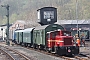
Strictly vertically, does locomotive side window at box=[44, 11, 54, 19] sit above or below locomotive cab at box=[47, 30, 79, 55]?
above

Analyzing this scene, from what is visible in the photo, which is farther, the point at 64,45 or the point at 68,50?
the point at 64,45

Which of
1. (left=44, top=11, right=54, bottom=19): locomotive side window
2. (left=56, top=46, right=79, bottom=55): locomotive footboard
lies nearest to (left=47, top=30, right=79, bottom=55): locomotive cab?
(left=56, top=46, right=79, bottom=55): locomotive footboard

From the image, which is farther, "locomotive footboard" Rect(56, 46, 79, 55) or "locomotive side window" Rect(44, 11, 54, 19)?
"locomotive side window" Rect(44, 11, 54, 19)

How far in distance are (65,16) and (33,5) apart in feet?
174

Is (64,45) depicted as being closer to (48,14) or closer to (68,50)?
(68,50)

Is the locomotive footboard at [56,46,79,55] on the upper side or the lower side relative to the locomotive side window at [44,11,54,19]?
lower

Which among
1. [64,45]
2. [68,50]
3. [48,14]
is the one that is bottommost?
[68,50]

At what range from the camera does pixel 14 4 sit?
198m

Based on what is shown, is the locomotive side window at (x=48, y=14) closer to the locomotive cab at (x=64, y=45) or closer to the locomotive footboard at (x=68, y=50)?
the locomotive cab at (x=64, y=45)

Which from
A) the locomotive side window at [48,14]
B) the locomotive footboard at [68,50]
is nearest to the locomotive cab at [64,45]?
the locomotive footboard at [68,50]

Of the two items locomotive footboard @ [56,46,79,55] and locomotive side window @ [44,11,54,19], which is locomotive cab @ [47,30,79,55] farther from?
locomotive side window @ [44,11,54,19]

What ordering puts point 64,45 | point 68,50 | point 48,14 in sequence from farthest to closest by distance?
point 48,14
point 64,45
point 68,50

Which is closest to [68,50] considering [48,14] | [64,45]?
[64,45]

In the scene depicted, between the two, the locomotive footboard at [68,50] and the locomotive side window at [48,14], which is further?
the locomotive side window at [48,14]
